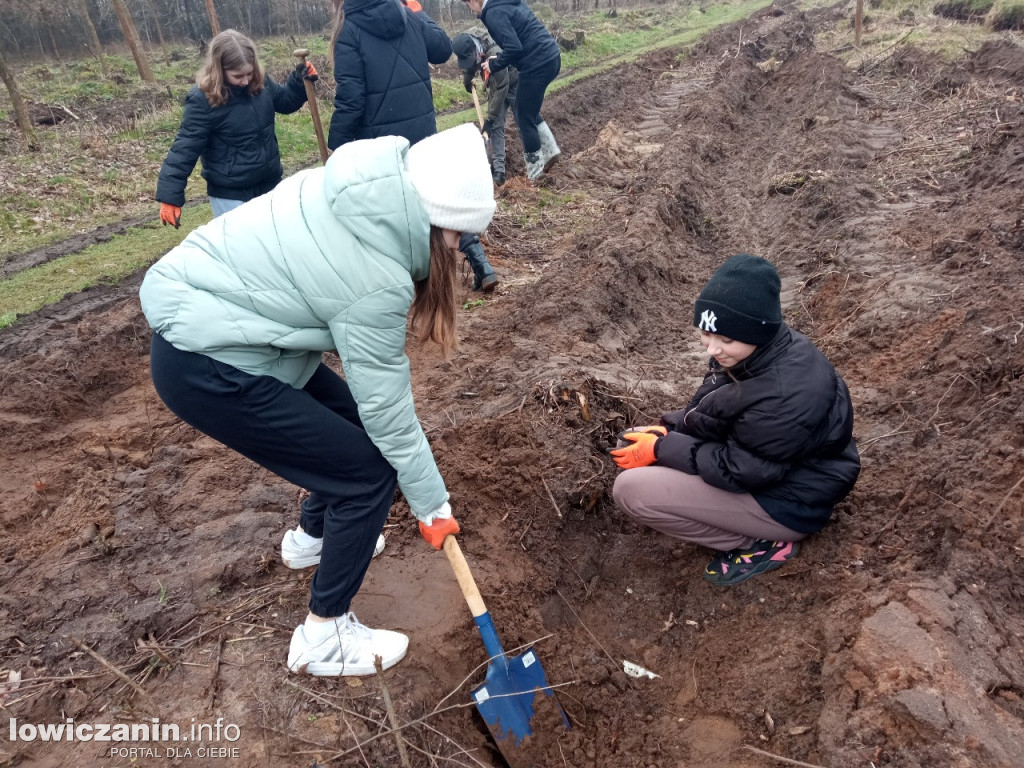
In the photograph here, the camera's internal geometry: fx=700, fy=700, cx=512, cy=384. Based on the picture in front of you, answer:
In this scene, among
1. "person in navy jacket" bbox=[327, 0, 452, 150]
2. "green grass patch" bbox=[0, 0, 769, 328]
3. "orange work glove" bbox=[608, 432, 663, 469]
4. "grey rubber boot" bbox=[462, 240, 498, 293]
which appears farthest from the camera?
"green grass patch" bbox=[0, 0, 769, 328]

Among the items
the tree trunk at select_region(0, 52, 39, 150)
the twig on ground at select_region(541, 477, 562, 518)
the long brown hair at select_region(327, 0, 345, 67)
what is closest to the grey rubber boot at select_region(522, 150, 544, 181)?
the long brown hair at select_region(327, 0, 345, 67)

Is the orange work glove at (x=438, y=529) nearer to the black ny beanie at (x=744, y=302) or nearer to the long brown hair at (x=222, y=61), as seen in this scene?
the black ny beanie at (x=744, y=302)

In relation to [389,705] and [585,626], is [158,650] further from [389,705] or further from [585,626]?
[585,626]

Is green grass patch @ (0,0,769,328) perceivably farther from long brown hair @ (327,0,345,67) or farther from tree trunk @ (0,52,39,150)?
long brown hair @ (327,0,345,67)

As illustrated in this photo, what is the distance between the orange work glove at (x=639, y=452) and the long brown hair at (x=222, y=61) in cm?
355

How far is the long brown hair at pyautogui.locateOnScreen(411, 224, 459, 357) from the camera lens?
2.13 meters

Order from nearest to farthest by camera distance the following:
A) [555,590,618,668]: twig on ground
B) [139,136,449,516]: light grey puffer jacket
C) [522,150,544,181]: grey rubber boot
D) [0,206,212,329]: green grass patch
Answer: [139,136,449,516]: light grey puffer jacket < [555,590,618,668]: twig on ground < [0,206,212,329]: green grass patch < [522,150,544,181]: grey rubber boot

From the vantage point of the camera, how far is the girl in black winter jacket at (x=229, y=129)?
4.59 meters

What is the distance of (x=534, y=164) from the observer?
892 cm

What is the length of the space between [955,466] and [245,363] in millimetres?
2890

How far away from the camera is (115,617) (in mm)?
2975

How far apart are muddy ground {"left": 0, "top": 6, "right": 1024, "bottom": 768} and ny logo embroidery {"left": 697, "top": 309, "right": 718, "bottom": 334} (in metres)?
1.11

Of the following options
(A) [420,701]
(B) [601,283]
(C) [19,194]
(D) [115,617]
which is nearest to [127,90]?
(C) [19,194]

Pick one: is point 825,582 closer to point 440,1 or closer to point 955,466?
point 955,466
